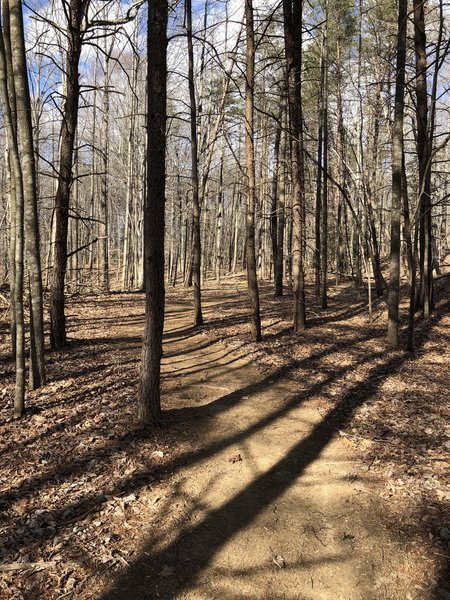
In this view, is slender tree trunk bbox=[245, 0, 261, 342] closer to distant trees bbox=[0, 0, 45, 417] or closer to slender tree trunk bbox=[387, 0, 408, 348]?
slender tree trunk bbox=[387, 0, 408, 348]

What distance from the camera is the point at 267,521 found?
409 centimetres

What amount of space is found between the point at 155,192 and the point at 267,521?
12.8 feet

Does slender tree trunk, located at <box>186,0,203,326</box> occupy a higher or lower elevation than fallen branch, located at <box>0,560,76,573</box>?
higher

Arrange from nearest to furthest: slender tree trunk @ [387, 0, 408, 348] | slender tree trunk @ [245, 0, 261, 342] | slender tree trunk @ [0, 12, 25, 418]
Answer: slender tree trunk @ [0, 12, 25, 418], slender tree trunk @ [387, 0, 408, 348], slender tree trunk @ [245, 0, 261, 342]

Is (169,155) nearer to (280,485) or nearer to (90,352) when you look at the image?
(90,352)

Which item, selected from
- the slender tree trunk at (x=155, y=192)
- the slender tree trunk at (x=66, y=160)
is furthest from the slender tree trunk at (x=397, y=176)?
the slender tree trunk at (x=66, y=160)

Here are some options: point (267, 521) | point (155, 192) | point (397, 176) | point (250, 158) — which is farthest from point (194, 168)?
point (267, 521)

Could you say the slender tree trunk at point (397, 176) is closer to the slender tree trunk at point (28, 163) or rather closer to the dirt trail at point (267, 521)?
the dirt trail at point (267, 521)

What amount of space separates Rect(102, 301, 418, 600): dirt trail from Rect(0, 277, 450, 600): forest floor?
14 mm

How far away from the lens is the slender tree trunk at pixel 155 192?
5.29m

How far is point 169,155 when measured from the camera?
28984 mm

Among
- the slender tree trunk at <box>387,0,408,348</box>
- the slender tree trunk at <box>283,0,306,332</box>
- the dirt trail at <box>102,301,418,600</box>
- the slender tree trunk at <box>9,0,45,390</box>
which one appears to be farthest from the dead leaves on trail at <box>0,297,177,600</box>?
the slender tree trunk at <box>387,0,408,348</box>

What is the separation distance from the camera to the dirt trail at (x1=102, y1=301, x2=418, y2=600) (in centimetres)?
336

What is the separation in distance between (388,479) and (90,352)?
6794mm
